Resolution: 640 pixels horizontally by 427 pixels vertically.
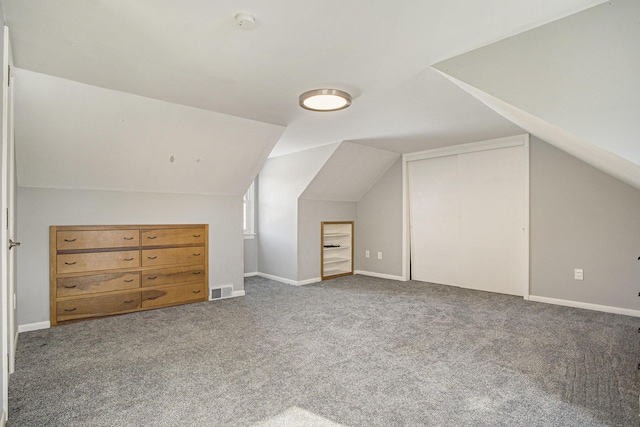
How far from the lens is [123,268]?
3715mm

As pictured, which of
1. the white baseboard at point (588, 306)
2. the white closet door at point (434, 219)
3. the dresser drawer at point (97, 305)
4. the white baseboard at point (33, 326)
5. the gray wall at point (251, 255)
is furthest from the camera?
the gray wall at point (251, 255)

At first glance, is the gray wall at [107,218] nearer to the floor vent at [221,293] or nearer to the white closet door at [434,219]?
the floor vent at [221,293]

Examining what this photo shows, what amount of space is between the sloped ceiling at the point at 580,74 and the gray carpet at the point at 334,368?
1446 mm

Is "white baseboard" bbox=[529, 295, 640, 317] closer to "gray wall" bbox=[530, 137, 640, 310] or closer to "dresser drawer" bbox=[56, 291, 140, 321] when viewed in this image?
"gray wall" bbox=[530, 137, 640, 310]

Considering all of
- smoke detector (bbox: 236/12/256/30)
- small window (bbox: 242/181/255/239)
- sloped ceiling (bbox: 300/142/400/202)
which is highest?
smoke detector (bbox: 236/12/256/30)

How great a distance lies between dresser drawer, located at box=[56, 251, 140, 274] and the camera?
3.39 m

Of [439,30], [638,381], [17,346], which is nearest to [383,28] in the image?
[439,30]

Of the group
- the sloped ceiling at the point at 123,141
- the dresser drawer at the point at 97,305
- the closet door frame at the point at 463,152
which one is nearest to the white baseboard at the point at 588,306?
the closet door frame at the point at 463,152

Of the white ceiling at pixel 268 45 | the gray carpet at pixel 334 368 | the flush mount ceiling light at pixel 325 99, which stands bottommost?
the gray carpet at pixel 334 368

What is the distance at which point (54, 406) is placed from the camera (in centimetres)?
191

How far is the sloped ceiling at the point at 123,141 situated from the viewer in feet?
9.02

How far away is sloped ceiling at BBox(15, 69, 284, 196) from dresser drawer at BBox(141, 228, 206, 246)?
1.54 ft

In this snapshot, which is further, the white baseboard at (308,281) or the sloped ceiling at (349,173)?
the white baseboard at (308,281)

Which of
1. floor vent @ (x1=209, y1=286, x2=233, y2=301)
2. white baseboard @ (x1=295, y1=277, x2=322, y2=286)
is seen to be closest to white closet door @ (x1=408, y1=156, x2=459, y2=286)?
white baseboard @ (x1=295, y1=277, x2=322, y2=286)
